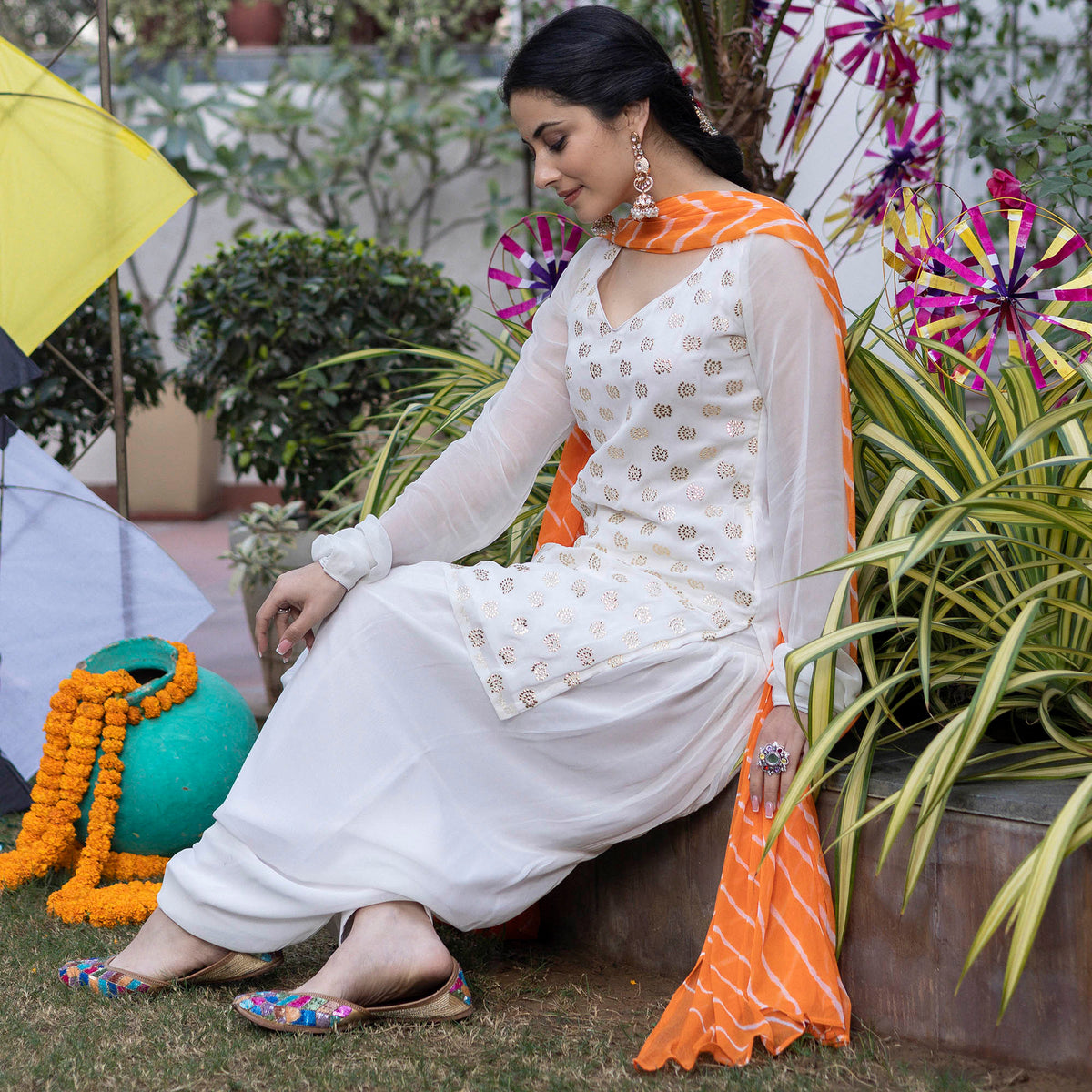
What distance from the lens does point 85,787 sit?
2.10 metres

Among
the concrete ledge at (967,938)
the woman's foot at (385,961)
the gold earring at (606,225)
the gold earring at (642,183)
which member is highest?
the gold earring at (642,183)

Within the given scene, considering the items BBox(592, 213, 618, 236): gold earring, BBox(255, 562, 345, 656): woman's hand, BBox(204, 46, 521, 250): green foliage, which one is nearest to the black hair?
BBox(592, 213, 618, 236): gold earring

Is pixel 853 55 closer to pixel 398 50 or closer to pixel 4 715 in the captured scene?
pixel 4 715

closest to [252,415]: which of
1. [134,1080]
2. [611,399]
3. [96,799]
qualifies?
[96,799]

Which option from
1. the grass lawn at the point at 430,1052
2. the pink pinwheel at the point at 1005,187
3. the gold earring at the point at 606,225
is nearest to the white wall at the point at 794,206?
the pink pinwheel at the point at 1005,187

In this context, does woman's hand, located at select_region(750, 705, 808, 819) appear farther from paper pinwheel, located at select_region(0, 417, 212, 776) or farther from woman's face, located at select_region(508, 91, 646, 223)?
paper pinwheel, located at select_region(0, 417, 212, 776)

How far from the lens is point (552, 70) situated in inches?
65.8

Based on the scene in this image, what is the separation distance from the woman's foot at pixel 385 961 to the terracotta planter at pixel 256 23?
21.8ft

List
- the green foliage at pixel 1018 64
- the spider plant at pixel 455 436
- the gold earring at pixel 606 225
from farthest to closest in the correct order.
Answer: the green foliage at pixel 1018 64, the spider plant at pixel 455 436, the gold earring at pixel 606 225

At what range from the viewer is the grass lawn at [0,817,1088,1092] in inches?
56.7

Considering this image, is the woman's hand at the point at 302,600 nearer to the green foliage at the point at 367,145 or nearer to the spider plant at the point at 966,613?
the spider plant at the point at 966,613

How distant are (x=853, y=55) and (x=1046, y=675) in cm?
163

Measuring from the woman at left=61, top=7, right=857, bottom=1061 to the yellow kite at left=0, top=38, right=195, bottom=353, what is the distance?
108 cm

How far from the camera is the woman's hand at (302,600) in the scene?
5.60 ft
